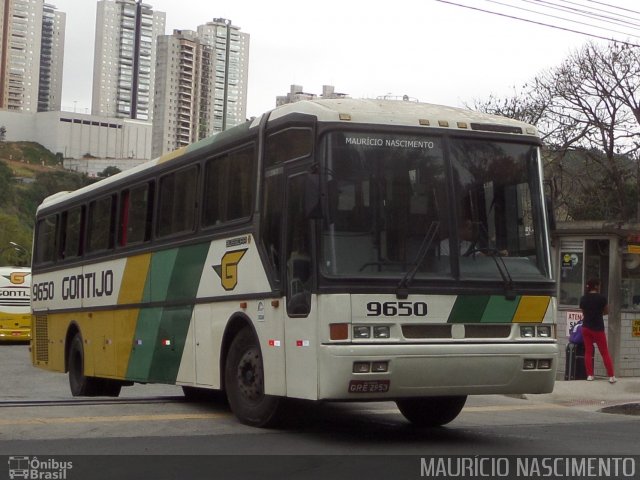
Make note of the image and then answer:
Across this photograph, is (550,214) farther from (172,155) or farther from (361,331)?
(172,155)

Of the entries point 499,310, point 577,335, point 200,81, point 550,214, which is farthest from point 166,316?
point 200,81

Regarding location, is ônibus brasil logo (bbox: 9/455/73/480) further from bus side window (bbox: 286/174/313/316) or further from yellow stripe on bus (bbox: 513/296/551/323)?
yellow stripe on bus (bbox: 513/296/551/323)

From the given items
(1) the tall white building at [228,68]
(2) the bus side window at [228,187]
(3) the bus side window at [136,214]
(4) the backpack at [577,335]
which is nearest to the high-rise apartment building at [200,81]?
(1) the tall white building at [228,68]

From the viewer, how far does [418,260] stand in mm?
9570

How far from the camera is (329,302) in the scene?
30.4 feet

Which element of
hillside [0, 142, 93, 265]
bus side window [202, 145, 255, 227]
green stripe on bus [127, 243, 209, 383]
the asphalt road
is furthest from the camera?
hillside [0, 142, 93, 265]

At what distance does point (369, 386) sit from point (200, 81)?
14744 cm

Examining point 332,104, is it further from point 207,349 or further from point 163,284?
point 163,284

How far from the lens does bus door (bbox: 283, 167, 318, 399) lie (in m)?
9.41

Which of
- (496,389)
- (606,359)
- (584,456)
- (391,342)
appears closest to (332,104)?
(391,342)

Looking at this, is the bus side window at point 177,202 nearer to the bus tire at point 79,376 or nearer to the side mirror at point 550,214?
the side mirror at point 550,214

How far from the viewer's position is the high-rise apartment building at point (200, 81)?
147m

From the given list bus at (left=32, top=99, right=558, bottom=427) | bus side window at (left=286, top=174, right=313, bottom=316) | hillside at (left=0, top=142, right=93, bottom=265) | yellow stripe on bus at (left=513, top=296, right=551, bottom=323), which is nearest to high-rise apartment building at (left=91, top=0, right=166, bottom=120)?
hillside at (left=0, top=142, right=93, bottom=265)

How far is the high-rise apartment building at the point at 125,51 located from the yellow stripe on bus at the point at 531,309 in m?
185
